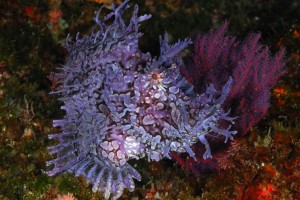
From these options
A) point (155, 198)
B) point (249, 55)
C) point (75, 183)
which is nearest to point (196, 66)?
point (249, 55)

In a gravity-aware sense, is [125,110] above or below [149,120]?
above

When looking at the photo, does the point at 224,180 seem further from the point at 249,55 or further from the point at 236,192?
the point at 249,55

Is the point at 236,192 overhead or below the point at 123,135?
below

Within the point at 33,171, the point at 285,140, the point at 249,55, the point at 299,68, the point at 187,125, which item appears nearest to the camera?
the point at 187,125

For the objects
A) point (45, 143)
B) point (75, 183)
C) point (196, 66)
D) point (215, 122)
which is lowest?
point (75, 183)
